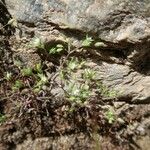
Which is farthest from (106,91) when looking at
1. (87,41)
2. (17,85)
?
(17,85)

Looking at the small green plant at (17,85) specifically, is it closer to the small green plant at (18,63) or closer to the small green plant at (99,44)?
the small green plant at (18,63)

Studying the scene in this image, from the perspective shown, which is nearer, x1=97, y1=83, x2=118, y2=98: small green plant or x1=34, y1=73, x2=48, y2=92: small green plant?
x1=34, y1=73, x2=48, y2=92: small green plant

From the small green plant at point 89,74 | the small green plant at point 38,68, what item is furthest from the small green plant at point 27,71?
the small green plant at point 89,74

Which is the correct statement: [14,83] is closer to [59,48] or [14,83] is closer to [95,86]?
[59,48]

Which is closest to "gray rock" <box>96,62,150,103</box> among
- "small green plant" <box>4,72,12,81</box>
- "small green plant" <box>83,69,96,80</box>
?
"small green plant" <box>83,69,96,80</box>

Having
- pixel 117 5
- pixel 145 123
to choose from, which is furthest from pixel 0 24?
pixel 145 123

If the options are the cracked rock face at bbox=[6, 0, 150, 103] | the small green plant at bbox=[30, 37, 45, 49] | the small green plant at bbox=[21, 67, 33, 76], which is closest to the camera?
the cracked rock face at bbox=[6, 0, 150, 103]

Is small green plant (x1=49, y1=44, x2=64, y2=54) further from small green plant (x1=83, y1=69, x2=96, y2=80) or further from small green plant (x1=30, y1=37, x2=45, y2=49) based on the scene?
small green plant (x1=83, y1=69, x2=96, y2=80)
